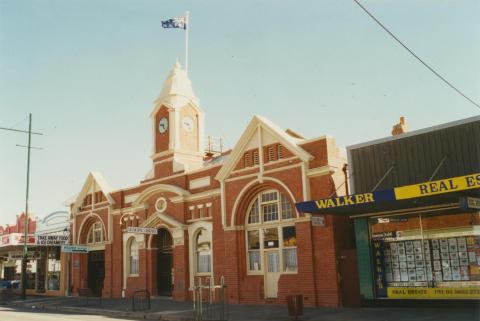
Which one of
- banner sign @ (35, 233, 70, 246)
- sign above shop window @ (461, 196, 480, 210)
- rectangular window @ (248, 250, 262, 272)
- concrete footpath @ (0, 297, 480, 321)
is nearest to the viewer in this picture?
sign above shop window @ (461, 196, 480, 210)

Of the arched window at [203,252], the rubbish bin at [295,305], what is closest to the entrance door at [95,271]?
the arched window at [203,252]

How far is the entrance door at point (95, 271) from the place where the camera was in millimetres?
32656

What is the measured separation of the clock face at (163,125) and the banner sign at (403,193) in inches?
511

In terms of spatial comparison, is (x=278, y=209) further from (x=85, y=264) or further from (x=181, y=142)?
(x=85, y=264)

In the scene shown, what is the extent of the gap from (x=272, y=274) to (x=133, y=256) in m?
10.4

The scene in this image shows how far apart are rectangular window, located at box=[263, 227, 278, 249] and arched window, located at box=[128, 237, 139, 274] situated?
966 centimetres

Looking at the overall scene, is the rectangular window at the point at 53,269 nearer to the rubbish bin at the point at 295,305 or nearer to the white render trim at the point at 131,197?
the white render trim at the point at 131,197

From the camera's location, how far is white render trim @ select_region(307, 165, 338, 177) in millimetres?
20328

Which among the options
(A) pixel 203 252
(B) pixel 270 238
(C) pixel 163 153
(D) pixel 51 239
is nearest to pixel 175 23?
(C) pixel 163 153

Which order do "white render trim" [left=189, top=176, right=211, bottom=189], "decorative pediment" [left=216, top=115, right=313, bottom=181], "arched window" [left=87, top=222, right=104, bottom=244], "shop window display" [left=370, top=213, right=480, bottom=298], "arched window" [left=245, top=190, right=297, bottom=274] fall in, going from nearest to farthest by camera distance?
"shop window display" [left=370, top=213, right=480, bottom=298]
"decorative pediment" [left=216, top=115, right=313, bottom=181]
"arched window" [left=245, top=190, right=297, bottom=274]
"white render trim" [left=189, top=176, right=211, bottom=189]
"arched window" [left=87, top=222, right=104, bottom=244]

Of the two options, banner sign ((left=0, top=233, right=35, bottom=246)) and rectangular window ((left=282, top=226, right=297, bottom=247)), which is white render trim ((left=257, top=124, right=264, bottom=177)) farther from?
banner sign ((left=0, top=233, right=35, bottom=246))

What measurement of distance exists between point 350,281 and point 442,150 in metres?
5.95

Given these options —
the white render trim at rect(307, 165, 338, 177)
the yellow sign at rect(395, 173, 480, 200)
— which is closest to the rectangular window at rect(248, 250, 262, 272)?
the white render trim at rect(307, 165, 338, 177)

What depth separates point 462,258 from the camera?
55.2ft
